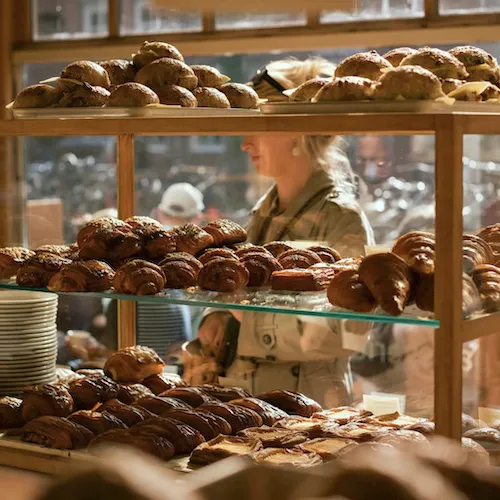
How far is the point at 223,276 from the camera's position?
77.7 inches

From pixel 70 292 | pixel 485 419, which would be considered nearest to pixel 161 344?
pixel 70 292

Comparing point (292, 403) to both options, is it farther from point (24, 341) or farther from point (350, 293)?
point (24, 341)

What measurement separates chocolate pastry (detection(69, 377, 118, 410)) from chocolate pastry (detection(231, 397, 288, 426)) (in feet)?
0.97

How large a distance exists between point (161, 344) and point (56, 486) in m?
2.11

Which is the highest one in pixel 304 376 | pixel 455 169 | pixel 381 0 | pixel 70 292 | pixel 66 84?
pixel 381 0

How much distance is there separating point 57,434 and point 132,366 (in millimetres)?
407

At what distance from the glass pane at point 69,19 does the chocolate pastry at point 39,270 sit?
2.47 m

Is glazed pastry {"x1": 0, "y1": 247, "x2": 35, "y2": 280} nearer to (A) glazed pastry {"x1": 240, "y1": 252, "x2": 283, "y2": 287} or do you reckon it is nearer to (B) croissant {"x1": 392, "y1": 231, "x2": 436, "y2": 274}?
(A) glazed pastry {"x1": 240, "y1": 252, "x2": 283, "y2": 287}

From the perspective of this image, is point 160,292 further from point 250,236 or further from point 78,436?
point 250,236

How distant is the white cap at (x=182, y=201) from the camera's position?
15.2 feet

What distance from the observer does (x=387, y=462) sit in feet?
2.45

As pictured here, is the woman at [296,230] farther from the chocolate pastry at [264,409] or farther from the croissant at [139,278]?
the croissant at [139,278]

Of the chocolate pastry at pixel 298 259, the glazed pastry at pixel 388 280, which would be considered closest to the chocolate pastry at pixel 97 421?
the chocolate pastry at pixel 298 259

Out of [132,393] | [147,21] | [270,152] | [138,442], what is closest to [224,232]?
[132,393]
